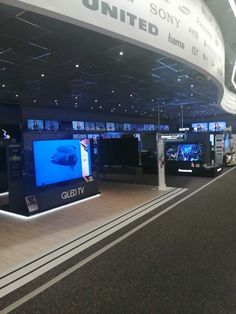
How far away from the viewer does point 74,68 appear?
925 cm

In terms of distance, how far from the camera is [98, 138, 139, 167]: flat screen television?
9500mm

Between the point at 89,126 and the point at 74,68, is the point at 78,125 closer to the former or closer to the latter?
the point at 89,126

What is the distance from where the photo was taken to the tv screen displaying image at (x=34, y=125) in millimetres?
18031

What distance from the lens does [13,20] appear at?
5531mm

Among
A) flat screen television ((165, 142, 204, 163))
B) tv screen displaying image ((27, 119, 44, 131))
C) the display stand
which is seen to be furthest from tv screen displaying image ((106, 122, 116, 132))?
the display stand

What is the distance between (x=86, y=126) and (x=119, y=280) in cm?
2024

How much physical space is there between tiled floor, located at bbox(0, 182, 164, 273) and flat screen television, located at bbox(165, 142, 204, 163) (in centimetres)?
445

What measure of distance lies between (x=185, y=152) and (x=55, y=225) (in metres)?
7.96

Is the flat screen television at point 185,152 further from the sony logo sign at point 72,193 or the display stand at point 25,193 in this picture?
the display stand at point 25,193

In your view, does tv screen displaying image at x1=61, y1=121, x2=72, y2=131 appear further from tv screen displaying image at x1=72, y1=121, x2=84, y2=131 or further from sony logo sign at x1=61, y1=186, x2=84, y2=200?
sony logo sign at x1=61, y1=186, x2=84, y2=200

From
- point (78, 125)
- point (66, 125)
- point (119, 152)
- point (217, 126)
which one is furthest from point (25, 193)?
point (217, 126)

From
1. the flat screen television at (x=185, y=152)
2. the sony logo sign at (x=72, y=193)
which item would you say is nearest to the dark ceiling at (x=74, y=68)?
the flat screen television at (x=185, y=152)

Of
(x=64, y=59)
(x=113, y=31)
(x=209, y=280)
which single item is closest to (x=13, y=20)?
(x=64, y=59)

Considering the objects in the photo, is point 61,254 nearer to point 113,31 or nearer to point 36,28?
point 113,31
